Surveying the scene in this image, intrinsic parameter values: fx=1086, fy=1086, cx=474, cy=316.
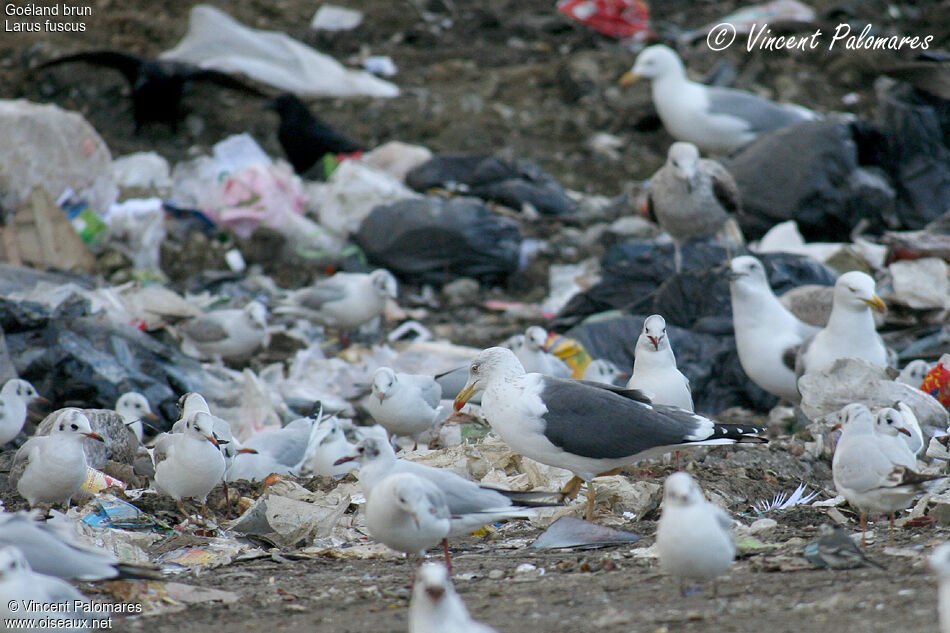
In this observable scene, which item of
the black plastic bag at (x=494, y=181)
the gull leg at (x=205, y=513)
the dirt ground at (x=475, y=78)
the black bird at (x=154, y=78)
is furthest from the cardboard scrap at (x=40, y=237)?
the gull leg at (x=205, y=513)

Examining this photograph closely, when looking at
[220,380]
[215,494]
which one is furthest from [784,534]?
[220,380]

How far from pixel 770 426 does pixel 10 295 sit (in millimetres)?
4563

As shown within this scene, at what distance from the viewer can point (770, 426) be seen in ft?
19.6

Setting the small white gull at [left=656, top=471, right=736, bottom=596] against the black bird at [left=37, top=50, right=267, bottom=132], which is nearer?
the small white gull at [left=656, top=471, right=736, bottom=596]

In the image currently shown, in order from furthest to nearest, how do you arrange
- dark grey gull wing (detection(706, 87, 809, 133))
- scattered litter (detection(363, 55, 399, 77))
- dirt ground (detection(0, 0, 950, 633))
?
scattered litter (detection(363, 55, 399, 77)), dirt ground (detection(0, 0, 950, 633)), dark grey gull wing (detection(706, 87, 809, 133))

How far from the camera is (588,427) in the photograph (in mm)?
3932

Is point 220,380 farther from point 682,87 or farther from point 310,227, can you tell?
point 682,87

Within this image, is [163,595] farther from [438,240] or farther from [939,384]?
[438,240]

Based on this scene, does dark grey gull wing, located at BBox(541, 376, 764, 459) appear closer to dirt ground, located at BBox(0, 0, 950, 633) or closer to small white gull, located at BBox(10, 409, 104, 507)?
dirt ground, located at BBox(0, 0, 950, 633)

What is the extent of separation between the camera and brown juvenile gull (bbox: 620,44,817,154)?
31.5ft

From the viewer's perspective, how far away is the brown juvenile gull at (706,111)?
31.5ft

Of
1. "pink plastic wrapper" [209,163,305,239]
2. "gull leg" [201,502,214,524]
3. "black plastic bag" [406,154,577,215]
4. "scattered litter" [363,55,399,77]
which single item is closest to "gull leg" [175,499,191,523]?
"gull leg" [201,502,214,524]

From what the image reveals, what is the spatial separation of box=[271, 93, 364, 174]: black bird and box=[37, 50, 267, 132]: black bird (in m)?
0.83

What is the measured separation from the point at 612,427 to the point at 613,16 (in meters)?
8.99
